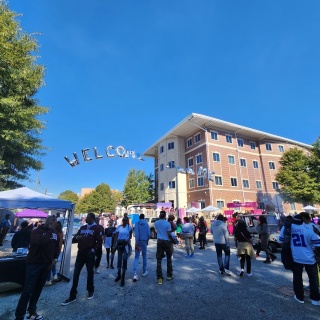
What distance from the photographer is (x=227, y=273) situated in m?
6.84

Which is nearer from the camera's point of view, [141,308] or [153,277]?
[141,308]

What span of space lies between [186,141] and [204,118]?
7.52 m

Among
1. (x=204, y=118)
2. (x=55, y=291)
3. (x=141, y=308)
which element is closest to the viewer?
(x=141, y=308)

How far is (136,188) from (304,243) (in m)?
40.2

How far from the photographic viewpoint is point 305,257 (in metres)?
4.55

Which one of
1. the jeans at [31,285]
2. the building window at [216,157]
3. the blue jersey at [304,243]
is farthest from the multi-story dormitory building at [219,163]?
the jeans at [31,285]

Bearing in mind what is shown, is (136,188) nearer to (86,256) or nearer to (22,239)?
(22,239)

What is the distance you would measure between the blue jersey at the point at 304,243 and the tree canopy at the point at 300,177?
26.2m

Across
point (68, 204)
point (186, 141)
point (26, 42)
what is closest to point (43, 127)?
point (26, 42)

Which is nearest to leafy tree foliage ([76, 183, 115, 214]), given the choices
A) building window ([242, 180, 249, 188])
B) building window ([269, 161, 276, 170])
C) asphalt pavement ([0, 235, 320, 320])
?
building window ([242, 180, 249, 188])

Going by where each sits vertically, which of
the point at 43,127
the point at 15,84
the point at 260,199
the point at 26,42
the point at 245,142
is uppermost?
the point at 245,142

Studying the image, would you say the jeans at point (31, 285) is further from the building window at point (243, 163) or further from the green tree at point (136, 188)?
the green tree at point (136, 188)

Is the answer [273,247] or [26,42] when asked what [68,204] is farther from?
[26,42]

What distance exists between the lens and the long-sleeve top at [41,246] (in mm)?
3996
